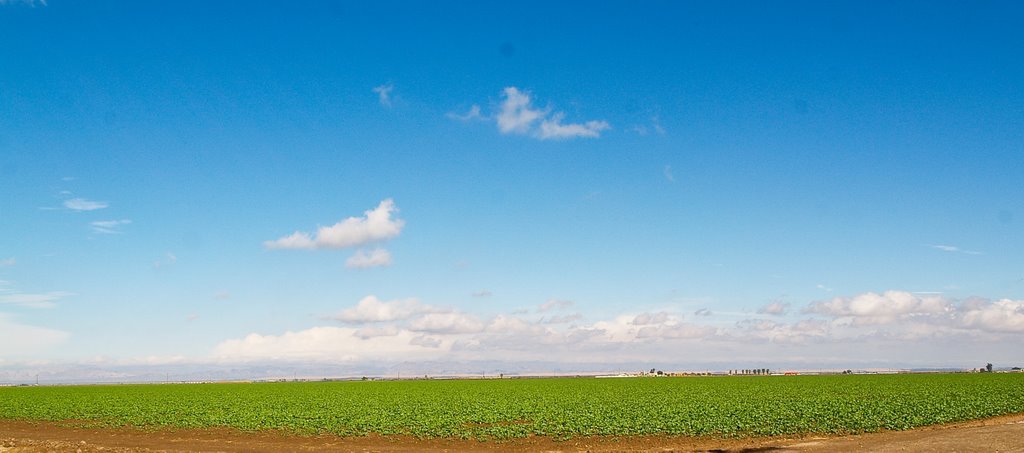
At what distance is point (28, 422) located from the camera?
166 ft

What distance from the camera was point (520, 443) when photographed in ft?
113

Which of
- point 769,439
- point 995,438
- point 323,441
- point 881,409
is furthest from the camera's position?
point 881,409

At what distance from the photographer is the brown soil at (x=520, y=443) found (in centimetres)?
2912

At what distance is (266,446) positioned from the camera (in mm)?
35094

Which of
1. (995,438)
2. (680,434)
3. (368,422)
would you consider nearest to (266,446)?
(368,422)

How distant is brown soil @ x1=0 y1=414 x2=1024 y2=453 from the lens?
29.1 meters

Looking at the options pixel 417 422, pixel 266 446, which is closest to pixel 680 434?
pixel 417 422

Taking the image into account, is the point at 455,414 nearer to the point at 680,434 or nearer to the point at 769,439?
the point at 680,434

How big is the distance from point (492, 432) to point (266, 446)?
37.3 ft

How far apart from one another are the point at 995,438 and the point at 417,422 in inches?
1142

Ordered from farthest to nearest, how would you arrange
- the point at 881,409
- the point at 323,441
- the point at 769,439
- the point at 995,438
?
1. the point at 881,409
2. the point at 323,441
3. the point at 769,439
4. the point at 995,438

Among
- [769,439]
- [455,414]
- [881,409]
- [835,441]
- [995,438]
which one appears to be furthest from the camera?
[455,414]

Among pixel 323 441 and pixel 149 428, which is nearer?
pixel 323 441

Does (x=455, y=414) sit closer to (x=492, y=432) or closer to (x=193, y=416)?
(x=492, y=432)
